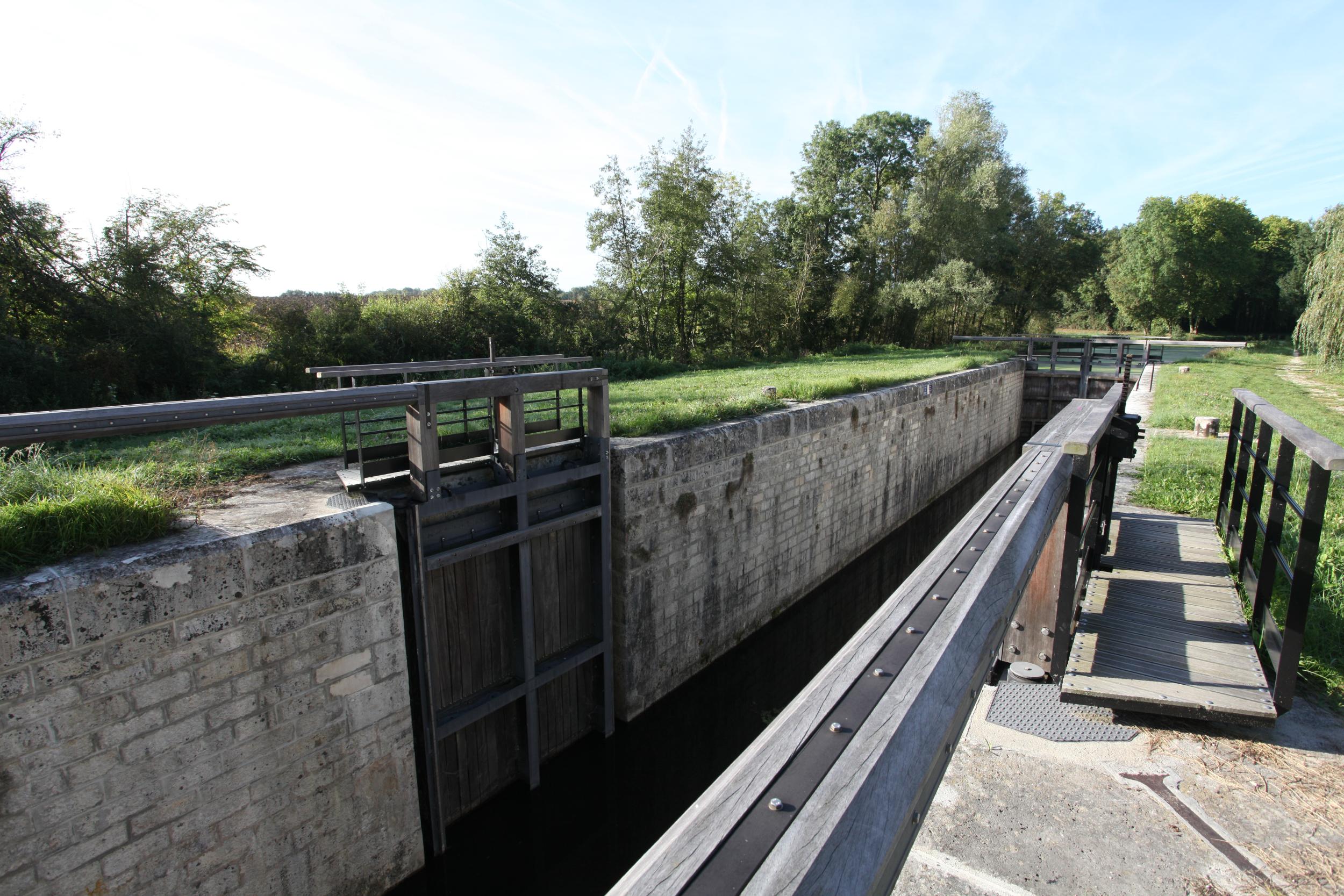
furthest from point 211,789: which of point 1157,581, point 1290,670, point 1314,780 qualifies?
point 1157,581

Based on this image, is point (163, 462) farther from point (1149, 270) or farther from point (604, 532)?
point (1149, 270)

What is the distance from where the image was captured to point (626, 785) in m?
5.63

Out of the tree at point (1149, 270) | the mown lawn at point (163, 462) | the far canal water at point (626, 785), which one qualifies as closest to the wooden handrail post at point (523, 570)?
the far canal water at point (626, 785)

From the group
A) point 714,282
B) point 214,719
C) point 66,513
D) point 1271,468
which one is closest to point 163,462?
point 66,513

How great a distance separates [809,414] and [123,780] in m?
6.99

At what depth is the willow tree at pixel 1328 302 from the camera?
1312 cm

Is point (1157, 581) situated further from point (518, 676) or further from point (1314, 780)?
point (518, 676)

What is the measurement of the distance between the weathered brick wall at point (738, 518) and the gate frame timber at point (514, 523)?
266mm

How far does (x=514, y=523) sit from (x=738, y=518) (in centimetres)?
301

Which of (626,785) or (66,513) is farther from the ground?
(66,513)

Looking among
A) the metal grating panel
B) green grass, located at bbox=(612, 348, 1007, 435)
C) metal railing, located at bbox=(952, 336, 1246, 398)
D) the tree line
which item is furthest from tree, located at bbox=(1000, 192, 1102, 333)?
the metal grating panel

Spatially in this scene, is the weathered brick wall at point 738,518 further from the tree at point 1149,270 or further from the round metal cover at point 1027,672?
the tree at point 1149,270

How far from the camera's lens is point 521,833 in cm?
501

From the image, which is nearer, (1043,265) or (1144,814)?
(1144,814)
